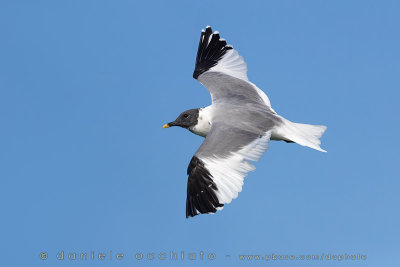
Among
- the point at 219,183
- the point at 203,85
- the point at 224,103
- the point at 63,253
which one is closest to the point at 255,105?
the point at 224,103

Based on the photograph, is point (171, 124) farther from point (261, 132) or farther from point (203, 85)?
point (261, 132)

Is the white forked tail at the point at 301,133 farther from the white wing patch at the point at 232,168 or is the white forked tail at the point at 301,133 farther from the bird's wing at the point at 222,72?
the bird's wing at the point at 222,72

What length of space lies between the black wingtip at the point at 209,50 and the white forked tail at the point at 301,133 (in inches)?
93.7

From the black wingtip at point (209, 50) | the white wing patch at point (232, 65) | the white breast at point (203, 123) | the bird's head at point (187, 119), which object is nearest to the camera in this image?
the white breast at point (203, 123)

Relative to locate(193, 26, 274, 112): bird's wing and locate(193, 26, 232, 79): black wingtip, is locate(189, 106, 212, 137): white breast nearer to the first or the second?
locate(193, 26, 274, 112): bird's wing

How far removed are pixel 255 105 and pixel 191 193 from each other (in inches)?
74.3

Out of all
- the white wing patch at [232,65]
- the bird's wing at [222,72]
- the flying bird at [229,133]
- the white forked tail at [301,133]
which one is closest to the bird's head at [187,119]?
the flying bird at [229,133]

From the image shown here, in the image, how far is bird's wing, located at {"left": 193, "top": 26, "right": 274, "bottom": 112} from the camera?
809 centimetres

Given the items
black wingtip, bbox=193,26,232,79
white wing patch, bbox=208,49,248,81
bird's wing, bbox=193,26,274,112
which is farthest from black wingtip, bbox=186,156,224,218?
black wingtip, bbox=193,26,232,79

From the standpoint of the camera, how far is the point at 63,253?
20.7ft

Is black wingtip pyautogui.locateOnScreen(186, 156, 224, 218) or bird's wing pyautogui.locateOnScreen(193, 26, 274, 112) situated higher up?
bird's wing pyautogui.locateOnScreen(193, 26, 274, 112)

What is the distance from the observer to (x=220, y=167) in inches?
256

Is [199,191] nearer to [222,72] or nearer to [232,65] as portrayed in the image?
[222,72]

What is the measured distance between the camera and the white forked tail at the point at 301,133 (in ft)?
23.1
